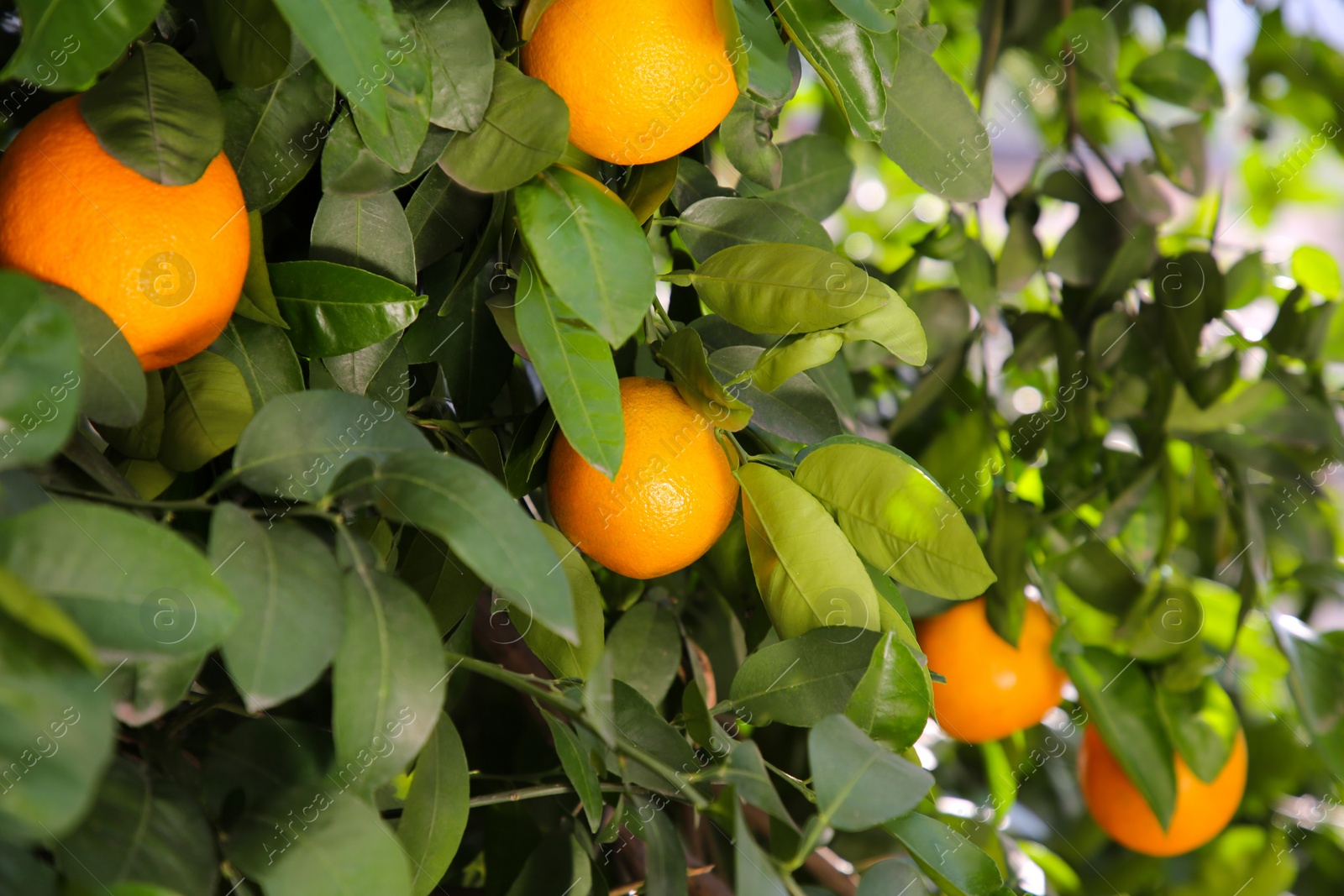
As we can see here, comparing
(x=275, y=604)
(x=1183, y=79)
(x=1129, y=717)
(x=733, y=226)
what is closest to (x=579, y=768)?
(x=275, y=604)

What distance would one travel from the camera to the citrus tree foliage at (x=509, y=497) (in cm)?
28

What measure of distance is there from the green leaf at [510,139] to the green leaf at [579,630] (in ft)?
0.50

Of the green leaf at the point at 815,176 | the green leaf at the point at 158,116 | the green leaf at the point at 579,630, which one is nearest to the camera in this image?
the green leaf at the point at 158,116

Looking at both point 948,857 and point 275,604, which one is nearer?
point 275,604

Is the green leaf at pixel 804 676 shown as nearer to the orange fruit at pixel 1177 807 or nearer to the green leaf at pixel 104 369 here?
the green leaf at pixel 104 369

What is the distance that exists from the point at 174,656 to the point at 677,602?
353 millimetres

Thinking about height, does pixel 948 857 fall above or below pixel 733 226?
below

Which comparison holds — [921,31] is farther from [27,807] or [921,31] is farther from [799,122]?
[799,122]

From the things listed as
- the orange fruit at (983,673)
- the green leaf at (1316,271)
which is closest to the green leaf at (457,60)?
the orange fruit at (983,673)

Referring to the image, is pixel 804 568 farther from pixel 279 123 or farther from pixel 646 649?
pixel 279 123

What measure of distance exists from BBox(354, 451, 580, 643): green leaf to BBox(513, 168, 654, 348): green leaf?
64 mm

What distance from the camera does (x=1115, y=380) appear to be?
81cm

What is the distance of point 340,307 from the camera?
14.8 inches

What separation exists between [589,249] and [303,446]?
127 mm
